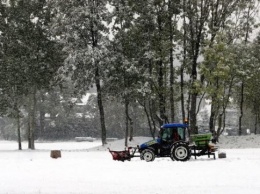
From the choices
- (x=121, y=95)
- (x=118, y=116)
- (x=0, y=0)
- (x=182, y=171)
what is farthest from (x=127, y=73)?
(x=118, y=116)

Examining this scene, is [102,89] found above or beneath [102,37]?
beneath

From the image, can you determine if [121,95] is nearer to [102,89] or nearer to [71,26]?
[102,89]

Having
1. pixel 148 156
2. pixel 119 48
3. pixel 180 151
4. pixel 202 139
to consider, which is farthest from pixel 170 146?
pixel 119 48

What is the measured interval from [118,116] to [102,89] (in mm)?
46838

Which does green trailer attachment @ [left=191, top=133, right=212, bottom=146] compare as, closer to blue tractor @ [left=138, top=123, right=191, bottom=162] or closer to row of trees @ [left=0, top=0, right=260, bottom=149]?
blue tractor @ [left=138, top=123, right=191, bottom=162]

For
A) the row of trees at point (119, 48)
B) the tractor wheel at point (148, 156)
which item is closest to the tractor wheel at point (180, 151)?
the tractor wheel at point (148, 156)

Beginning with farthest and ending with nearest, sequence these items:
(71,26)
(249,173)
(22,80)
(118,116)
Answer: (118,116)
(22,80)
(71,26)
(249,173)

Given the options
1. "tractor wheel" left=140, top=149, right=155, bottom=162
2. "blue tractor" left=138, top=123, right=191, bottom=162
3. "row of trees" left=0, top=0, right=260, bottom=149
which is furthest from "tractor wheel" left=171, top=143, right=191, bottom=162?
"row of trees" left=0, top=0, right=260, bottom=149

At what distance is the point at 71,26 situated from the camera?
127 ft

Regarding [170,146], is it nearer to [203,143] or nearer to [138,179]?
[203,143]

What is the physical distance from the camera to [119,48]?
40.6m

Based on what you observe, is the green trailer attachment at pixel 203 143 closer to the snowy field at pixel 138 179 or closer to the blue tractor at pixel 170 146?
the blue tractor at pixel 170 146

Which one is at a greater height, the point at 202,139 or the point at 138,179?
the point at 202,139

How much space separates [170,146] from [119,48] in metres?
20.1
